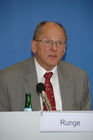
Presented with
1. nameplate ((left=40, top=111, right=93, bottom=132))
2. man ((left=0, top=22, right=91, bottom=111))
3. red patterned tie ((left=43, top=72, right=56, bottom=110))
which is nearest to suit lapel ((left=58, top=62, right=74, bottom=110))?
man ((left=0, top=22, right=91, bottom=111))

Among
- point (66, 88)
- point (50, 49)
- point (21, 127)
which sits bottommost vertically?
point (21, 127)

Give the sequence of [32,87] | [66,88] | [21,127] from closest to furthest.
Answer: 1. [21,127]
2. [32,87]
3. [66,88]

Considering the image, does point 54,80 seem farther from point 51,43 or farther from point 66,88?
point 51,43

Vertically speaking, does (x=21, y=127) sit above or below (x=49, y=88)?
below

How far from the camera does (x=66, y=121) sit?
1.32m

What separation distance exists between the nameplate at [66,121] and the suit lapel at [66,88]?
93cm

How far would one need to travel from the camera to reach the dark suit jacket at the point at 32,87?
221cm

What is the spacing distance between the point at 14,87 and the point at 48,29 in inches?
26.2

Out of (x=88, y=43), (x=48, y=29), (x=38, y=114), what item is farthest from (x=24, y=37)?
(x=38, y=114)

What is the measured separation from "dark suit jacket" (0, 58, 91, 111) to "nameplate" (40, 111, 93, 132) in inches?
32.1

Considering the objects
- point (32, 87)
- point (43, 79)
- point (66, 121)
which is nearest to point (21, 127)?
point (66, 121)

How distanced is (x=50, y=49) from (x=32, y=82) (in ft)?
1.20

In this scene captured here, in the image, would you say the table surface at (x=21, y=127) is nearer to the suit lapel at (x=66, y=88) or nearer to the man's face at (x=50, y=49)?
the suit lapel at (x=66, y=88)

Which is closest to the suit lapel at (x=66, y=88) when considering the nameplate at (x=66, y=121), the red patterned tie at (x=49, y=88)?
the red patterned tie at (x=49, y=88)
